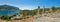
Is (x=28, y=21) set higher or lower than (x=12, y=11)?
lower

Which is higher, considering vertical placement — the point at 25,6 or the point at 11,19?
the point at 25,6

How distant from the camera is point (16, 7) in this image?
593 centimetres

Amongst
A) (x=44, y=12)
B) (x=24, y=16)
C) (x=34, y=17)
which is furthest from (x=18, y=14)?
(x=44, y=12)

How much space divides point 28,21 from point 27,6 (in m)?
0.64

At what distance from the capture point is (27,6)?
586 cm

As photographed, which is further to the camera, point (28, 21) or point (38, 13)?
point (38, 13)

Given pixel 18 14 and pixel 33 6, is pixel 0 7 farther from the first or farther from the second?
pixel 33 6

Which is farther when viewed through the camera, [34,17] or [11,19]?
[34,17]

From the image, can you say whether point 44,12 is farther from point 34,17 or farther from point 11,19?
point 11,19

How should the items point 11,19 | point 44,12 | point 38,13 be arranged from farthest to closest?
point 44,12, point 38,13, point 11,19

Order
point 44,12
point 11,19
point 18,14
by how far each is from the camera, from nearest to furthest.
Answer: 1. point 11,19
2. point 18,14
3. point 44,12

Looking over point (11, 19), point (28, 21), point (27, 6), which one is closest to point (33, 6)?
point (27, 6)

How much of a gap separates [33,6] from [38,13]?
0.79 metres

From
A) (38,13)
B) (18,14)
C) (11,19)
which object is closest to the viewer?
(11,19)
